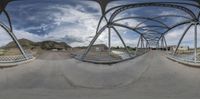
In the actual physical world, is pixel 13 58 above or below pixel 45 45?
below

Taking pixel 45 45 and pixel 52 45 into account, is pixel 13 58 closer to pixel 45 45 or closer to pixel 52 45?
pixel 45 45

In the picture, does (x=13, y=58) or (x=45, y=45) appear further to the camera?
(x=13, y=58)

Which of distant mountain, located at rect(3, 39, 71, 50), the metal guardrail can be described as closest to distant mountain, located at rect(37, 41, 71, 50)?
distant mountain, located at rect(3, 39, 71, 50)

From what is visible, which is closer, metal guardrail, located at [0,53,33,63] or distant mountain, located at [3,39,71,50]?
distant mountain, located at [3,39,71,50]

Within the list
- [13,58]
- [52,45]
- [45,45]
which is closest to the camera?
[52,45]

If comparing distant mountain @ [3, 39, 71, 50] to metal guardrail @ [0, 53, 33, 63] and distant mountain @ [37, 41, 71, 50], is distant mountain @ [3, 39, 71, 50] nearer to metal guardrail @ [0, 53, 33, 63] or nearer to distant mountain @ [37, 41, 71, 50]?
distant mountain @ [37, 41, 71, 50]

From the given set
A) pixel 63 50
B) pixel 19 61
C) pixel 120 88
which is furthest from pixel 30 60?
pixel 120 88

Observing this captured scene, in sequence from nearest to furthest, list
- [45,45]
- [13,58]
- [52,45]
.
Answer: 1. [52,45]
2. [45,45]
3. [13,58]

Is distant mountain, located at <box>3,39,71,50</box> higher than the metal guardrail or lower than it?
higher

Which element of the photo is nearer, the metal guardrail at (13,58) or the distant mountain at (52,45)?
the distant mountain at (52,45)

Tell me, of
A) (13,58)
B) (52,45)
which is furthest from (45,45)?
(13,58)

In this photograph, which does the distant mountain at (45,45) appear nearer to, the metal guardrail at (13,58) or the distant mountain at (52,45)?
the distant mountain at (52,45)

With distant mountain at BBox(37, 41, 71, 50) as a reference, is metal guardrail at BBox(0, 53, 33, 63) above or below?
below

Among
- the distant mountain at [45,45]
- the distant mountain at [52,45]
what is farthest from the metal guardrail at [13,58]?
the distant mountain at [52,45]
